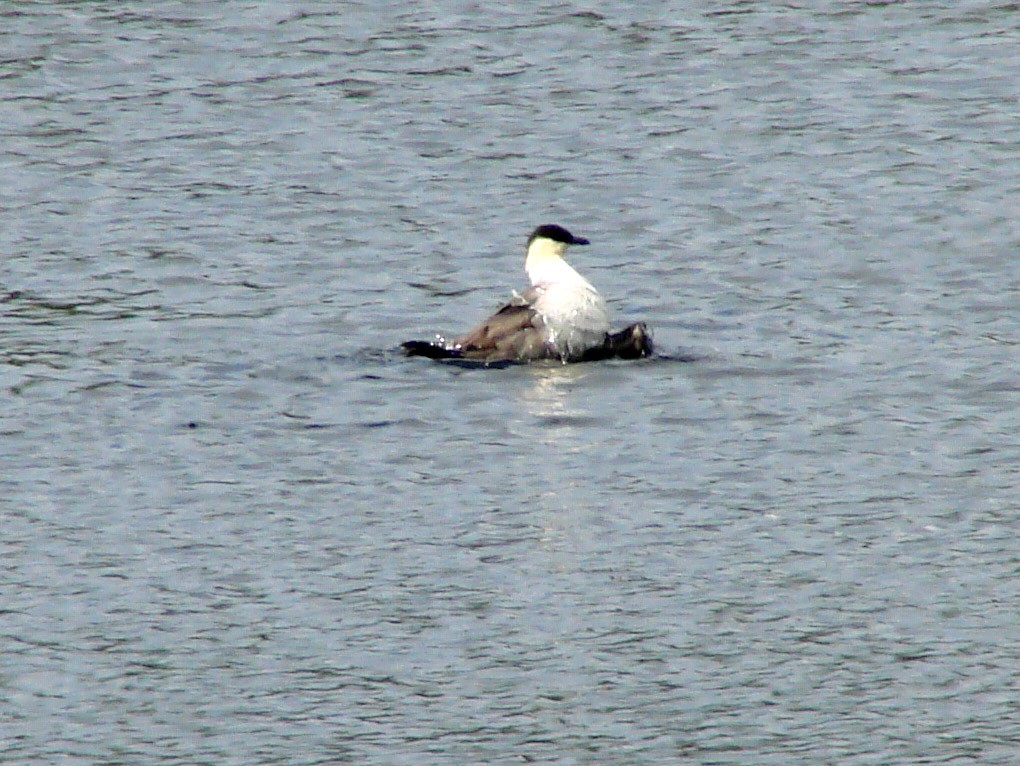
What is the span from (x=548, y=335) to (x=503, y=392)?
0.92 meters

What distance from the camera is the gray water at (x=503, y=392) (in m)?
10.1

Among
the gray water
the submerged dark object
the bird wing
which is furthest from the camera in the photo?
the bird wing

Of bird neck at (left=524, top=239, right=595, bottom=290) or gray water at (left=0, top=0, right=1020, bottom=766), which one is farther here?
bird neck at (left=524, top=239, right=595, bottom=290)

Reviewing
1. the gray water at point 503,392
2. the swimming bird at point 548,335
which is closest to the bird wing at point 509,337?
the swimming bird at point 548,335

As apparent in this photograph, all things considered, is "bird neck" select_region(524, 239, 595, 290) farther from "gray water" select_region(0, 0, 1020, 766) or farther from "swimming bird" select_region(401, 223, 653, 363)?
"gray water" select_region(0, 0, 1020, 766)

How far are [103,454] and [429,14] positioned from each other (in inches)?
499

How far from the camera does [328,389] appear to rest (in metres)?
15.1

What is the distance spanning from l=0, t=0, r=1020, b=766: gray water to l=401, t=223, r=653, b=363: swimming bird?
230 millimetres

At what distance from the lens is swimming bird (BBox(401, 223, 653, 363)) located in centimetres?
1588

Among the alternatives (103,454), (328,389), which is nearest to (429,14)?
(328,389)

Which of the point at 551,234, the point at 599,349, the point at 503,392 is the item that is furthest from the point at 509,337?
the point at 551,234

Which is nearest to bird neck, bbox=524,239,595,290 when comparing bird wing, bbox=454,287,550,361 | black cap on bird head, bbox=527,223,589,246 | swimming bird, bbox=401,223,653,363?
black cap on bird head, bbox=527,223,589,246

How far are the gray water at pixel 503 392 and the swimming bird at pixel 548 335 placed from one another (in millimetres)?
230

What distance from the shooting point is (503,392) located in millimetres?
15320
